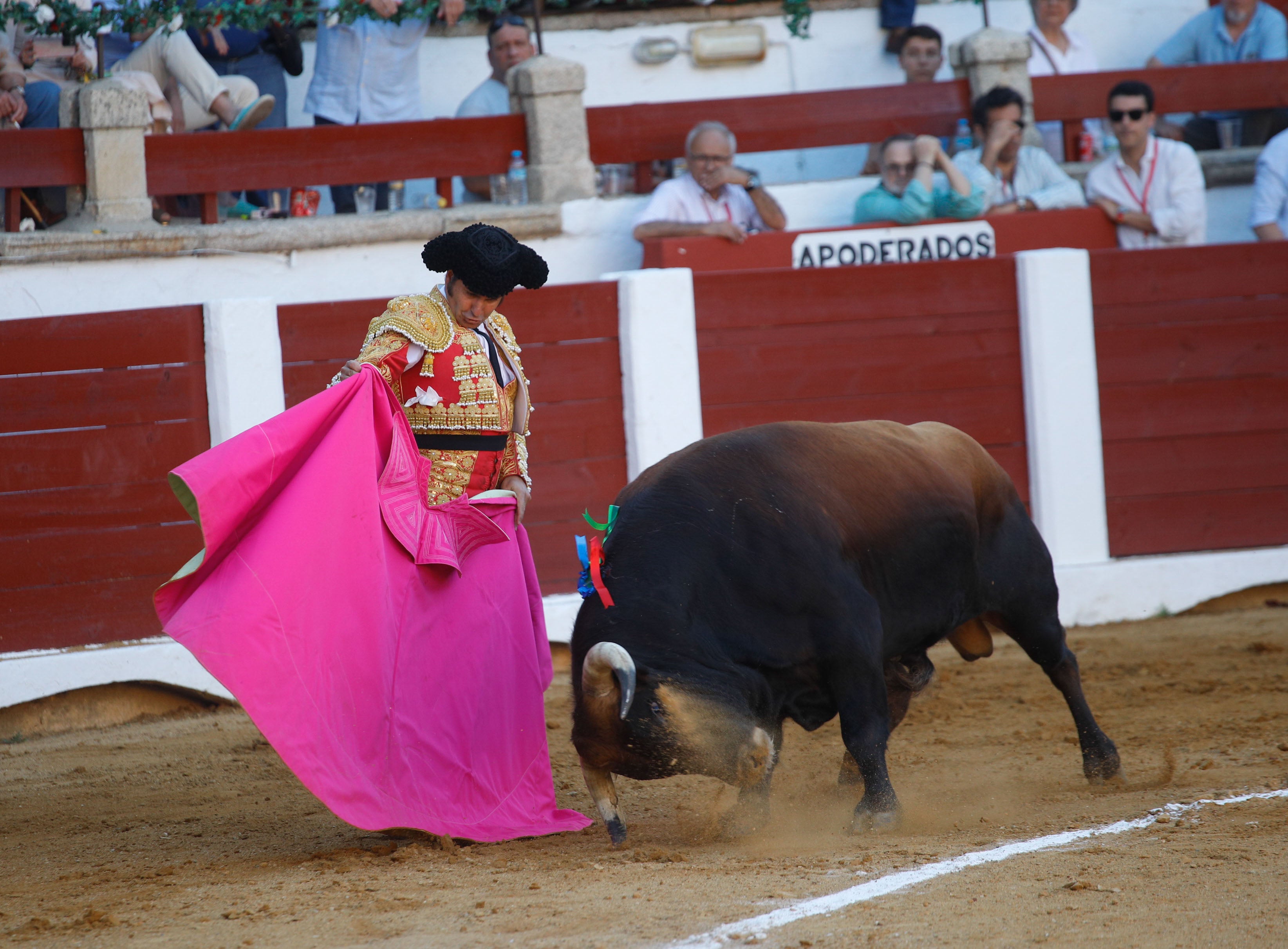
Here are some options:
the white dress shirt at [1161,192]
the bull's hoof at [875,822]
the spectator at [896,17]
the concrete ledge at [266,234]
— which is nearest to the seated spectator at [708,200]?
the concrete ledge at [266,234]

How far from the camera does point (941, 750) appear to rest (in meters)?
4.34

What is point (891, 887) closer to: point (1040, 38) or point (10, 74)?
point (10, 74)

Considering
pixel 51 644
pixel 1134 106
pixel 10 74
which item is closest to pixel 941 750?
pixel 51 644

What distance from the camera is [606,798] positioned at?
3.07m

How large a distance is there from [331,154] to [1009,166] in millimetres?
3259

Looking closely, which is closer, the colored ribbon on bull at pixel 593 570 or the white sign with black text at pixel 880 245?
the colored ribbon on bull at pixel 593 570

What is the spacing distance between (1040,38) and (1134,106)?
1.28 metres

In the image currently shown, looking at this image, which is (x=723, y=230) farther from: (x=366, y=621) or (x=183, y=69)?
(x=366, y=621)

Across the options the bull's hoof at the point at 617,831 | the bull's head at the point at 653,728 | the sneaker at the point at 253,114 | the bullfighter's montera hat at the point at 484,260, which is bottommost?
the bull's hoof at the point at 617,831

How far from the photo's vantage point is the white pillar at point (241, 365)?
5430 mm

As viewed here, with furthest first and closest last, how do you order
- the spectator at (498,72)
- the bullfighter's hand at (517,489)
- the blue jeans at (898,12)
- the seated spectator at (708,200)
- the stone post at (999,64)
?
the blue jeans at (898,12)
the stone post at (999,64)
the spectator at (498,72)
the seated spectator at (708,200)
the bullfighter's hand at (517,489)

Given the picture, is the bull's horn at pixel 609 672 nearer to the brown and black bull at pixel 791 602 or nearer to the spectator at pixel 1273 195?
the brown and black bull at pixel 791 602

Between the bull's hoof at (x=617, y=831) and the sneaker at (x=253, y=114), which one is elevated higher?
the sneaker at (x=253, y=114)

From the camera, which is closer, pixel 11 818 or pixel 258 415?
pixel 11 818
